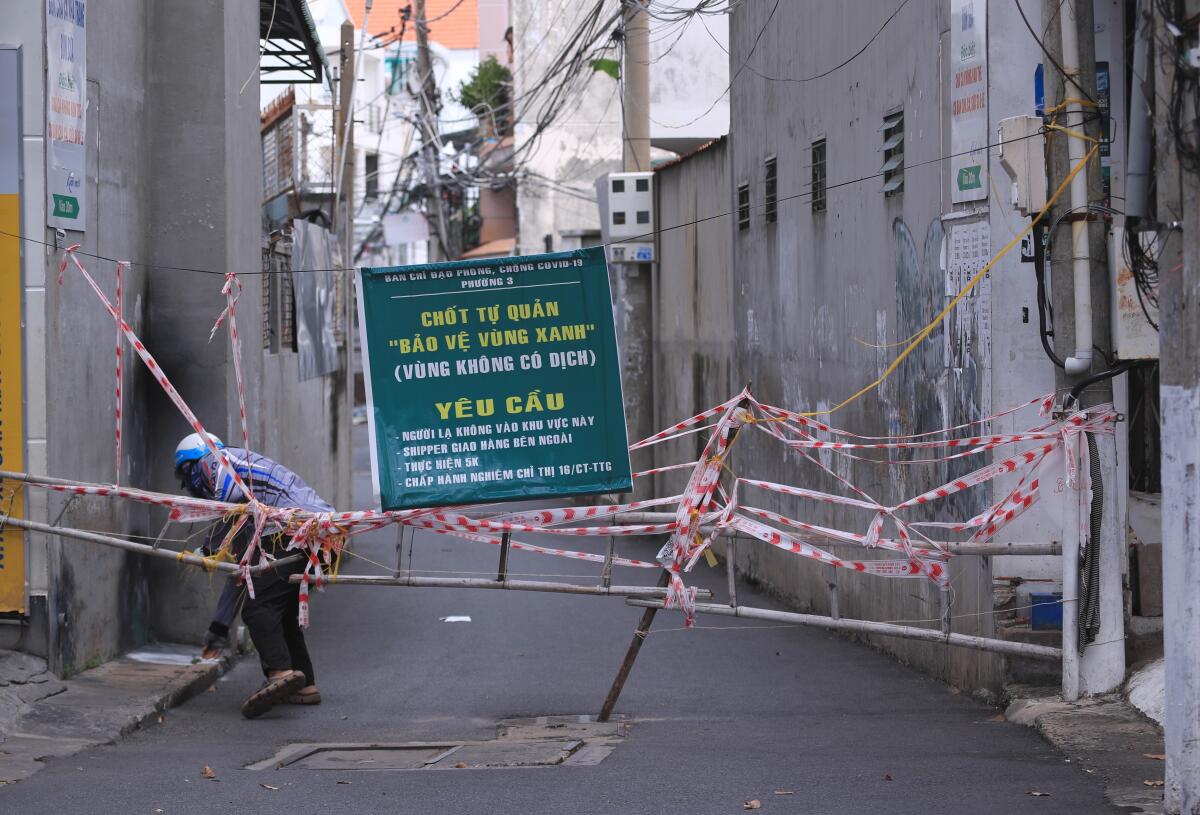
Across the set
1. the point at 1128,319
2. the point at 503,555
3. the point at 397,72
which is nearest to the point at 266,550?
the point at 503,555

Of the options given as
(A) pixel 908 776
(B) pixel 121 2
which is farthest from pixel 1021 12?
(B) pixel 121 2

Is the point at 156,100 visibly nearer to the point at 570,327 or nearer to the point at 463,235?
the point at 570,327

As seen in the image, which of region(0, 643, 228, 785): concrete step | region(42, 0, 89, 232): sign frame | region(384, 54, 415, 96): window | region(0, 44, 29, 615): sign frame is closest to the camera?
region(0, 643, 228, 785): concrete step

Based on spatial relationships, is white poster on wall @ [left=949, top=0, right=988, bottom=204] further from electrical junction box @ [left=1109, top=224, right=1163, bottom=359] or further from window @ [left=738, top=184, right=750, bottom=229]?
window @ [left=738, top=184, right=750, bottom=229]

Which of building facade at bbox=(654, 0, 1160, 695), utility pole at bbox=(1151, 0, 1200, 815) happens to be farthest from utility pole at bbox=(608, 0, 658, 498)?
utility pole at bbox=(1151, 0, 1200, 815)

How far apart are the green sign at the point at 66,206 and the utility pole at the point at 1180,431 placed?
6316 mm

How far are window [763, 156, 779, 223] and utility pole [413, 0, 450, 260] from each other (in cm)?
1541

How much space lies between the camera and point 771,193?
14773 mm

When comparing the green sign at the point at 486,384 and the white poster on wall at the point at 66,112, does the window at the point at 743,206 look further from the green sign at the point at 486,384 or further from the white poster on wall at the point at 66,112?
the white poster on wall at the point at 66,112

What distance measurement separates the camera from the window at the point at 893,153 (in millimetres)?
10625

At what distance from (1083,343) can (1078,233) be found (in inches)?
23.3

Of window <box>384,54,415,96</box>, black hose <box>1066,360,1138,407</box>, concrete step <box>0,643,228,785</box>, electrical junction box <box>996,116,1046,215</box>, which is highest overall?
window <box>384,54,415,96</box>

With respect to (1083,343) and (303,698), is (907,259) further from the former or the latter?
(303,698)

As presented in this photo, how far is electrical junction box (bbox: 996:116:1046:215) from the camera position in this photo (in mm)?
7793
